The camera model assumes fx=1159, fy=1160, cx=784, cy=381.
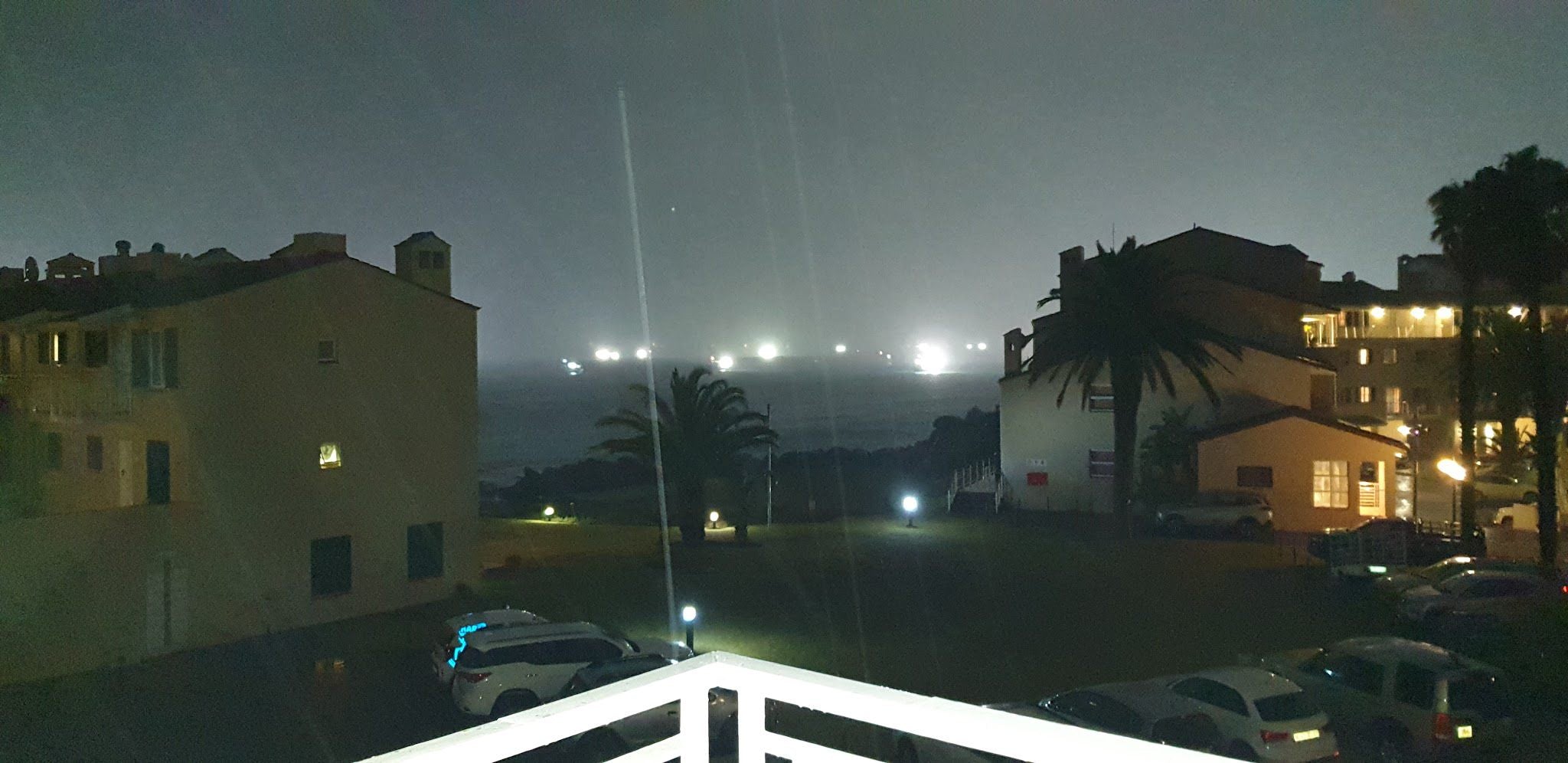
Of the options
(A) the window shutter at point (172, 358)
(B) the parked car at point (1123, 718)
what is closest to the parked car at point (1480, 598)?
(B) the parked car at point (1123, 718)

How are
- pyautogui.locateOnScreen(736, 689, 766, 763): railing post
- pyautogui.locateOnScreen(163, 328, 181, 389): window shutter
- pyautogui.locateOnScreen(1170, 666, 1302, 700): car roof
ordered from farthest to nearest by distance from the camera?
1. pyautogui.locateOnScreen(163, 328, 181, 389): window shutter
2. pyautogui.locateOnScreen(1170, 666, 1302, 700): car roof
3. pyautogui.locateOnScreen(736, 689, 766, 763): railing post

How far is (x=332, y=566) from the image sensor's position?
25.8m

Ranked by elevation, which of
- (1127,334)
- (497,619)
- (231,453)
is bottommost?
(497,619)

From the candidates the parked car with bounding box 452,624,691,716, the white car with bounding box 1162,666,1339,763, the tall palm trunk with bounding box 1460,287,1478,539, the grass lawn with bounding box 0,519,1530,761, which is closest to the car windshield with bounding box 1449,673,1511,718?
the white car with bounding box 1162,666,1339,763

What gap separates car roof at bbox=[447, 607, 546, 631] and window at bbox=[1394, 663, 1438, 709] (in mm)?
13910

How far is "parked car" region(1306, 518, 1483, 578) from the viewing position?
3059 centimetres

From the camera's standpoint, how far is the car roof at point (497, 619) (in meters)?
21.2

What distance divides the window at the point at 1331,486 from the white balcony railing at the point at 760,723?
Result: 4283 cm

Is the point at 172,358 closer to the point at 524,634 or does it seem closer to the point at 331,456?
the point at 331,456

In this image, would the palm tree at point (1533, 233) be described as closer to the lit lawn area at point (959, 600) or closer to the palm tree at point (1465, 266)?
the palm tree at point (1465, 266)

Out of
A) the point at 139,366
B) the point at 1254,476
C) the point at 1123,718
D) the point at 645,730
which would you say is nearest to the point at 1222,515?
the point at 1254,476

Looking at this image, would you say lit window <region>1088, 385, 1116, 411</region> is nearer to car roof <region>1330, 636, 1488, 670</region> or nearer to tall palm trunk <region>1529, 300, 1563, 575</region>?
tall palm trunk <region>1529, 300, 1563, 575</region>

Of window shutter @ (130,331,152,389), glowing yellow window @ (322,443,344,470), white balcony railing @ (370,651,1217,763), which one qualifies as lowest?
glowing yellow window @ (322,443,344,470)

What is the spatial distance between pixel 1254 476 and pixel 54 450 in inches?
1462
